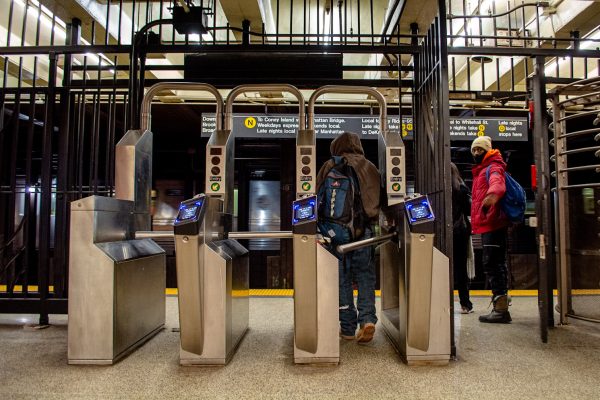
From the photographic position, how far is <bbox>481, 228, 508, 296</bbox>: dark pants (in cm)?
360

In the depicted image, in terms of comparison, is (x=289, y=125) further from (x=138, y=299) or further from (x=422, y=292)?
(x=422, y=292)

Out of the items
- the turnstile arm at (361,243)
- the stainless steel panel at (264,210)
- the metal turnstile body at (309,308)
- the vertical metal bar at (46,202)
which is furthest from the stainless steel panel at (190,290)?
the stainless steel panel at (264,210)

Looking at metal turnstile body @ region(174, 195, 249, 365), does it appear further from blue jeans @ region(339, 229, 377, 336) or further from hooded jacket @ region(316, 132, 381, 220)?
hooded jacket @ region(316, 132, 381, 220)

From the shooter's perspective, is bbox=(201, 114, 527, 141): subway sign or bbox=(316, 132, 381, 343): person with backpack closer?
bbox=(316, 132, 381, 343): person with backpack

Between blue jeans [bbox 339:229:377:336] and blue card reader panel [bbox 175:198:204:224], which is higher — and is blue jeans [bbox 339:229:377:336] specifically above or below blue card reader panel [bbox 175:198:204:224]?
Answer: below

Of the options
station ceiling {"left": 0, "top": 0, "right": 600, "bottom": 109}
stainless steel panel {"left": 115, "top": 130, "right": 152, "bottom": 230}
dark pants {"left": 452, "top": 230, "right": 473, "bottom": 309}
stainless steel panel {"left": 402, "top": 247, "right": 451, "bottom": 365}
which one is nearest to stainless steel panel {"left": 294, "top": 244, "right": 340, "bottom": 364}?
stainless steel panel {"left": 402, "top": 247, "right": 451, "bottom": 365}

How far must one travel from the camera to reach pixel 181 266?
249 cm

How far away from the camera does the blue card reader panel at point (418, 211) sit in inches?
99.7

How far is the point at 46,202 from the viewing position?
3562mm

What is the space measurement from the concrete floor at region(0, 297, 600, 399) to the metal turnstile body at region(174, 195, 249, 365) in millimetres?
125

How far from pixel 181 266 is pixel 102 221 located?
0.69m

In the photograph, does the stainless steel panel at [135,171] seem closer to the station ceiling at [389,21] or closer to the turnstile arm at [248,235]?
the turnstile arm at [248,235]

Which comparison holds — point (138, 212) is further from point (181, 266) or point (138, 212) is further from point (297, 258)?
point (297, 258)

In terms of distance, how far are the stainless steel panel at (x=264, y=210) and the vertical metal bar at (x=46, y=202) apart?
386cm
